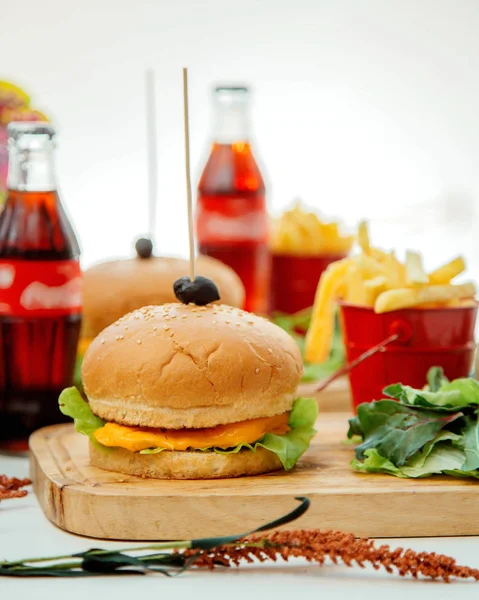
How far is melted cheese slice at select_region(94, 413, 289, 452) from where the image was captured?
1789 millimetres

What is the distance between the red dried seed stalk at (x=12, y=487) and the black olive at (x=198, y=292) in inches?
17.9

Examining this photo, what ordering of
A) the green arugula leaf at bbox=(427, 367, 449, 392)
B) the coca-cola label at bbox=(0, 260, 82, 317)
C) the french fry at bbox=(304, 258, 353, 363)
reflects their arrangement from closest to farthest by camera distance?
the green arugula leaf at bbox=(427, 367, 449, 392) < the coca-cola label at bbox=(0, 260, 82, 317) < the french fry at bbox=(304, 258, 353, 363)

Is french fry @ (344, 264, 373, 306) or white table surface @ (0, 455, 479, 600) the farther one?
french fry @ (344, 264, 373, 306)

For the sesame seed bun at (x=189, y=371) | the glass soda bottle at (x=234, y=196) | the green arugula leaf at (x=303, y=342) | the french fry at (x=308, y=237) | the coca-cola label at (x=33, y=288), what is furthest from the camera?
the french fry at (x=308, y=237)

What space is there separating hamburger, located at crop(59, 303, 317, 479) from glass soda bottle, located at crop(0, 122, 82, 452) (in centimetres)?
33

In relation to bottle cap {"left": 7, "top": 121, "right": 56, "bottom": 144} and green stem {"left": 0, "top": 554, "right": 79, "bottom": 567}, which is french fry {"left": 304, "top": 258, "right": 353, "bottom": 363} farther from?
green stem {"left": 0, "top": 554, "right": 79, "bottom": 567}

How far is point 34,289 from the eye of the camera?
2.18 meters

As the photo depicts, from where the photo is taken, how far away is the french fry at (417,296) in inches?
84.0

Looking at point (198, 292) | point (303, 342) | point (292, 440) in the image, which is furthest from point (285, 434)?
point (303, 342)

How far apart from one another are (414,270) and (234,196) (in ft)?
3.57

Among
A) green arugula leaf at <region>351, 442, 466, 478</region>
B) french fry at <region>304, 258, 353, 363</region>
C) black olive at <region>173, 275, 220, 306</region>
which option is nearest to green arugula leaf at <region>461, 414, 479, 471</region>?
green arugula leaf at <region>351, 442, 466, 478</region>

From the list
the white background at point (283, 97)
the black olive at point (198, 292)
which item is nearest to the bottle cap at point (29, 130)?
the black olive at point (198, 292)

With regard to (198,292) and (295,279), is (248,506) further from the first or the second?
(295,279)

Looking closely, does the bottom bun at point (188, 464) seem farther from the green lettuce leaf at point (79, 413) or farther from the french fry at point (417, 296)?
the french fry at point (417, 296)
